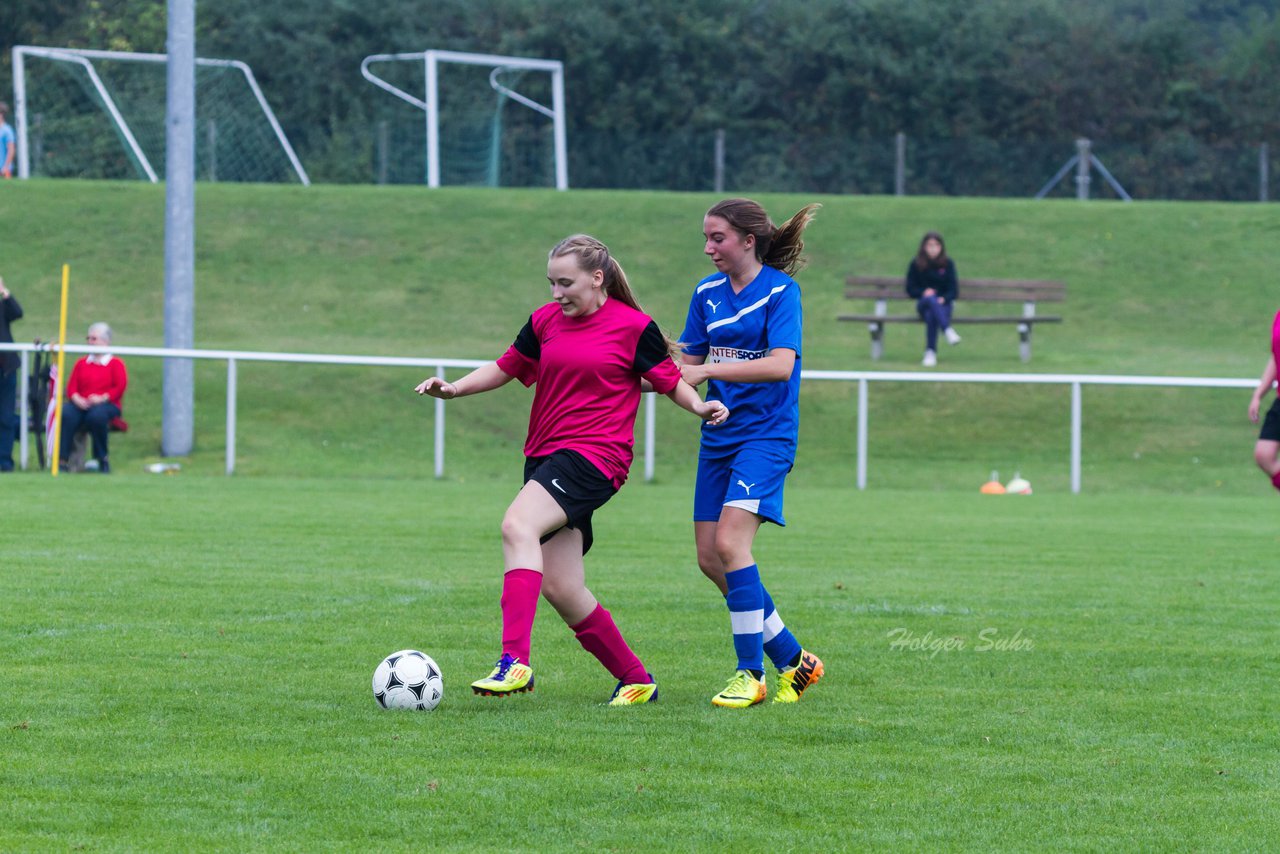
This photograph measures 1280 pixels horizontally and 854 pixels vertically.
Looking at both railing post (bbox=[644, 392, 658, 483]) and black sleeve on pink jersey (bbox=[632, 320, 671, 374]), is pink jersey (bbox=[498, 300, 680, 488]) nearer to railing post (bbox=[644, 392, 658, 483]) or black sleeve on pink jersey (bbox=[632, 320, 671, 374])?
black sleeve on pink jersey (bbox=[632, 320, 671, 374])

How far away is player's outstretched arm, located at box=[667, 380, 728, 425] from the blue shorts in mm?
237

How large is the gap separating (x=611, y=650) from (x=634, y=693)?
0.59ft

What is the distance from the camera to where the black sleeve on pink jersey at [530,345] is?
20.3 feet

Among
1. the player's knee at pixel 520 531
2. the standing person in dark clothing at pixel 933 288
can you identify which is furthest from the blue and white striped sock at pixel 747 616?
the standing person in dark clothing at pixel 933 288

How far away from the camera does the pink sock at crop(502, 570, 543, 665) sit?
5852 millimetres

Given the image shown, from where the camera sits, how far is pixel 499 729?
18.0ft

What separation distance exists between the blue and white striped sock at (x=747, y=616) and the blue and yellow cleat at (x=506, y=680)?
0.85 metres

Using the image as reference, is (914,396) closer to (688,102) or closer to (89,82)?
(89,82)

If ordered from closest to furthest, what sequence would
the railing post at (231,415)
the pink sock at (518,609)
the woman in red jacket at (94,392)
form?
the pink sock at (518,609), the woman in red jacket at (94,392), the railing post at (231,415)

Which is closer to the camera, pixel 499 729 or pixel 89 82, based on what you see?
pixel 499 729

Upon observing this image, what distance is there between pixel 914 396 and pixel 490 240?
31.6ft

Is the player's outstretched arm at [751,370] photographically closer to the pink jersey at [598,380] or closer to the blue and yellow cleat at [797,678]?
the pink jersey at [598,380]

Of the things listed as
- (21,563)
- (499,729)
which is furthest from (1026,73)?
(499,729)

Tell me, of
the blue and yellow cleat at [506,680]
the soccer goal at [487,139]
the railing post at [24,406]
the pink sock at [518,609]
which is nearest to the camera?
the blue and yellow cleat at [506,680]
